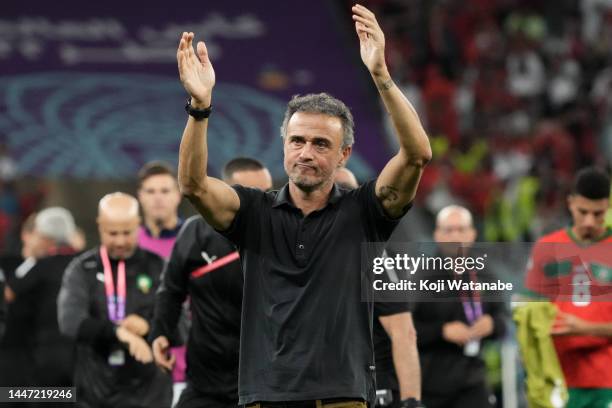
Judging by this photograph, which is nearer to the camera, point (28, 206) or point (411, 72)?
point (28, 206)

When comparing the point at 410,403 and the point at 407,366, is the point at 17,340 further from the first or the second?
the point at 410,403

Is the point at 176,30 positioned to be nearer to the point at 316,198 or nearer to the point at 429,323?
the point at 429,323

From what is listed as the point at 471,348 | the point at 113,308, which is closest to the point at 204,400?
the point at 113,308

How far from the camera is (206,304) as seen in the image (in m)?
6.21

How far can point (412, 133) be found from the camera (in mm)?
4375

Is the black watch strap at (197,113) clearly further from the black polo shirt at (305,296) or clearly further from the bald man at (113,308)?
the bald man at (113,308)

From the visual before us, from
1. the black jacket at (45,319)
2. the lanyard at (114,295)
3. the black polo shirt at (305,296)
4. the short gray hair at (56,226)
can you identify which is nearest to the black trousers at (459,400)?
the lanyard at (114,295)

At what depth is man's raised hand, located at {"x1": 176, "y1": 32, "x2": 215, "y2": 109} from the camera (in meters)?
4.39

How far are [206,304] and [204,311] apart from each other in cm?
4

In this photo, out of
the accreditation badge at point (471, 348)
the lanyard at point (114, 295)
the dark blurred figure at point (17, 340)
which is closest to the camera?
the lanyard at point (114, 295)

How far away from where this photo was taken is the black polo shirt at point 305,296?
444cm

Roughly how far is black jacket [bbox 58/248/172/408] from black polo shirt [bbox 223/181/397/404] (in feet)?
8.63

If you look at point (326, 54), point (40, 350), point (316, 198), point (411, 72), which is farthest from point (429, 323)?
point (411, 72)

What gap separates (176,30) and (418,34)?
14.3 ft
